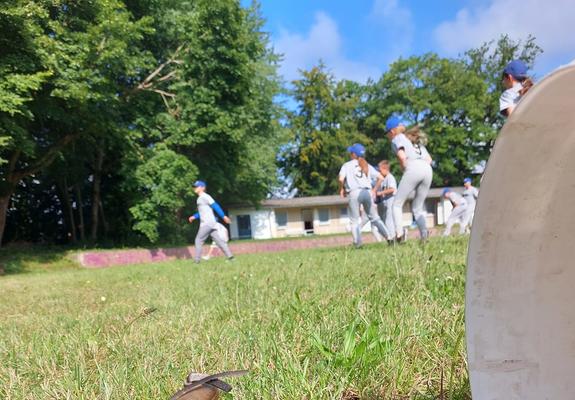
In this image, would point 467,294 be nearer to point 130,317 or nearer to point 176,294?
point 130,317

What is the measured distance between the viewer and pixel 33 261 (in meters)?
17.1

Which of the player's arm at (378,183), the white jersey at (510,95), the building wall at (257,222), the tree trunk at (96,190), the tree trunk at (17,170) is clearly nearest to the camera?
the white jersey at (510,95)

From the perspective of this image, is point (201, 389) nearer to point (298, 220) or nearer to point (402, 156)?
Answer: point (402, 156)

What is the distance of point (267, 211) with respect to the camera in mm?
42000

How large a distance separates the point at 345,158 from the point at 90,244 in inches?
1242

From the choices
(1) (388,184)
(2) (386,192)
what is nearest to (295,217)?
(1) (388,184)

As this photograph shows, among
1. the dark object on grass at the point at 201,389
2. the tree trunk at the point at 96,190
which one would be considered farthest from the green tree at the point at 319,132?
the dark object on grass at the point at 201,389

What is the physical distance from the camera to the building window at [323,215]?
1747 inches

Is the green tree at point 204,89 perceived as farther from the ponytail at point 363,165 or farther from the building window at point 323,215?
the building window at point 323,215

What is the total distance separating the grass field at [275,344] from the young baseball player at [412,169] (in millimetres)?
3639

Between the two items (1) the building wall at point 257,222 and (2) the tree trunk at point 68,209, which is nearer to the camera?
(2) the tree trunk at point 68,209

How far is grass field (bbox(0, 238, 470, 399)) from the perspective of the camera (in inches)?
61.9

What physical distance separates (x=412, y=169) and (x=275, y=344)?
5.60m

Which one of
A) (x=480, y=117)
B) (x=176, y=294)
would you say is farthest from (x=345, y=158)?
(x=176, y=294)
